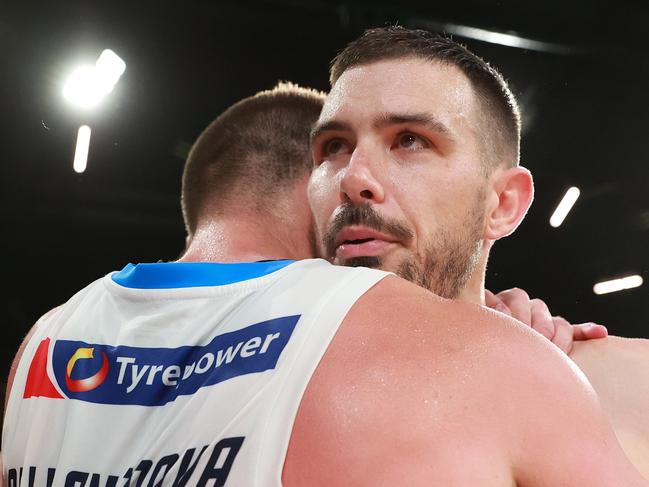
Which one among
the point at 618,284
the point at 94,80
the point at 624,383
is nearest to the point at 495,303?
the point at 624,383

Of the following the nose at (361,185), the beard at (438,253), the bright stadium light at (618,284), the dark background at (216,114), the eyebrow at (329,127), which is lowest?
the bright stadium light at (618,284)

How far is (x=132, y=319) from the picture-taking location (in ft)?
3.98

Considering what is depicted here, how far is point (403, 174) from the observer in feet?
5.10

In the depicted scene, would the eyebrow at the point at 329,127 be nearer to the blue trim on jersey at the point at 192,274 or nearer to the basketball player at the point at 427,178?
the basketball player at the point at 427,178

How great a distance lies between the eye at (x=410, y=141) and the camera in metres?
1.60

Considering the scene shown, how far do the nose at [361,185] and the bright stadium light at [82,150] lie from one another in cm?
427

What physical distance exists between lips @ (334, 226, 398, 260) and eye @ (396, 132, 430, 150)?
8.6 inches

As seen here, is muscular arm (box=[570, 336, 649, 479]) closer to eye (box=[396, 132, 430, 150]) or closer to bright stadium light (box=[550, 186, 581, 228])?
eye (box=[396, 132, 430, 150])

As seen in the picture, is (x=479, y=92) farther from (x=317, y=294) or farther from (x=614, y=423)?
(x=317, y=294)

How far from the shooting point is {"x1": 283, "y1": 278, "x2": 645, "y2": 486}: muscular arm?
35.0 inches

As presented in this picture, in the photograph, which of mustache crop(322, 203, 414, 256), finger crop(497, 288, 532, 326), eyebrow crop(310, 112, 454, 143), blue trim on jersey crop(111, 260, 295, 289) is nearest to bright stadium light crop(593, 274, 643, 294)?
finger crop(497, 288, 532, 326)

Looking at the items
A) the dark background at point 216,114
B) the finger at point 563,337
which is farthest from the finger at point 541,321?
the dark background at point 216,114

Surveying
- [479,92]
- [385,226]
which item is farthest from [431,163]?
[479,92]

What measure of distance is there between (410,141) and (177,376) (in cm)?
76
